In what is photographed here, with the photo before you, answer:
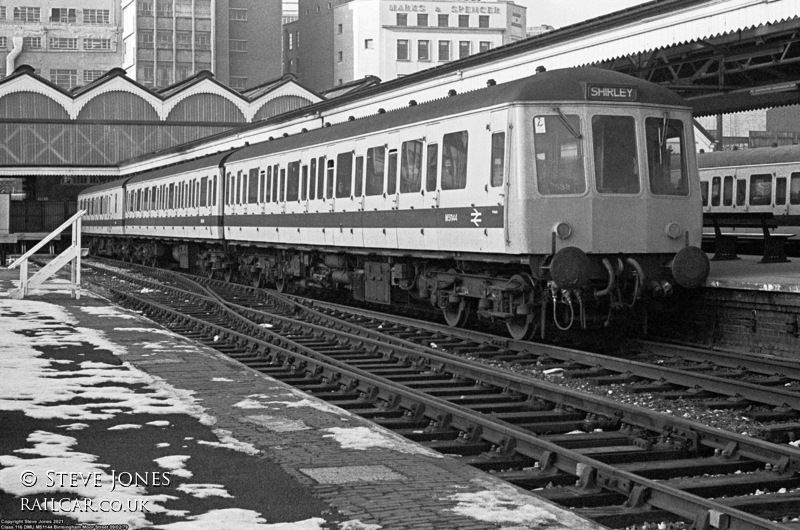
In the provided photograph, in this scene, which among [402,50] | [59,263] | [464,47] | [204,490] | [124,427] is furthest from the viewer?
[464,47]

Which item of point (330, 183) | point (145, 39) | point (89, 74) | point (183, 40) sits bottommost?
point (330, 183)

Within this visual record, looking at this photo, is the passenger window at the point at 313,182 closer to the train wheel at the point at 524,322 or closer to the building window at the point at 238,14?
the train wheel at the point at 524,322

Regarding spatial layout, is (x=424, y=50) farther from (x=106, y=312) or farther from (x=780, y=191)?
(x=106, y=312)

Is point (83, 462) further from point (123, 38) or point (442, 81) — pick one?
point (123, 38)

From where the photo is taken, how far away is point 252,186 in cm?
2630

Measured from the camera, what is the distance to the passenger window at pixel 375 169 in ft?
58.6

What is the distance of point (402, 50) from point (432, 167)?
295 feet

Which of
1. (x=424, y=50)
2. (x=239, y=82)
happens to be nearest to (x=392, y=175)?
(x=424, y=50)

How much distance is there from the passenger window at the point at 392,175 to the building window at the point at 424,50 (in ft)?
291

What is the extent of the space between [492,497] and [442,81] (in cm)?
2051

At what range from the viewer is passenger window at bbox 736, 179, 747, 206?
28109mm

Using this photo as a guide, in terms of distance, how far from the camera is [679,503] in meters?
6.29

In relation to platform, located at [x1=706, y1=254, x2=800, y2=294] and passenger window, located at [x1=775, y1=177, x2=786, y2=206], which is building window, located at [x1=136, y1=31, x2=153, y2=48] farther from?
platform, located at [x1=706, y1=254, x2=800, y2=294]

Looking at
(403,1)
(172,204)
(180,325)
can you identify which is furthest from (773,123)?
(180,325)
